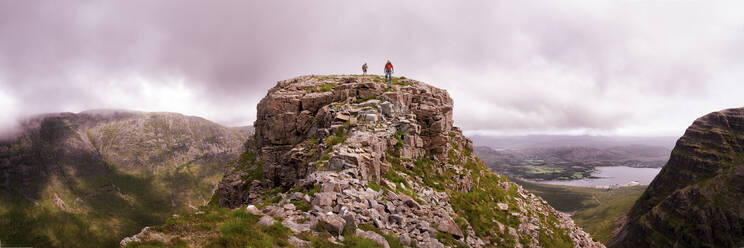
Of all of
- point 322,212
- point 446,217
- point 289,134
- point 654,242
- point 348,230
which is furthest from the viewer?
point 654,242

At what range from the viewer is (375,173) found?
21078 mm

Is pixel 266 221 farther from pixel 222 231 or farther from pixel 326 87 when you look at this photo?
pixel 326 87

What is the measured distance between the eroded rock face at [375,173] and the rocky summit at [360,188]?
0.11 meters

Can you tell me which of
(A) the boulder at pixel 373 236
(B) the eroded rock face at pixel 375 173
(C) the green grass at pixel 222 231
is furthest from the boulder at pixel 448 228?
(C) the green grass at pixel 222 231

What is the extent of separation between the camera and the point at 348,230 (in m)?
13.3

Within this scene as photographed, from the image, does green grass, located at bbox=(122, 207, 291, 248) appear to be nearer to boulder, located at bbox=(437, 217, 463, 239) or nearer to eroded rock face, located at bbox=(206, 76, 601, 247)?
eroded rock face, located at bbox=(206, 76, 601, 247)

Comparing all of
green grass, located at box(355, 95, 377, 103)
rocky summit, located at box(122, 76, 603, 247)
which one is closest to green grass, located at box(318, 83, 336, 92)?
rocky summit, located at box(122, 76, 603, 247)

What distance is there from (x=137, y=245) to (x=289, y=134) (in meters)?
30.6

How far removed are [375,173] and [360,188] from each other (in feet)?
10.9

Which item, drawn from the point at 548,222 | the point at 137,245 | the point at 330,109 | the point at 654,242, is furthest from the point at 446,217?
the point at 654,242

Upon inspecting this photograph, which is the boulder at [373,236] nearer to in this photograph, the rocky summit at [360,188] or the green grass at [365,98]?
the rocky summit at [360,188]

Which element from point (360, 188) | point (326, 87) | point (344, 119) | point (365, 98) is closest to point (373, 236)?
point (360, 188)

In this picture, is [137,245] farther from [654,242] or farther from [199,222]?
[654,242]

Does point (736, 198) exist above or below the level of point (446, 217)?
below
